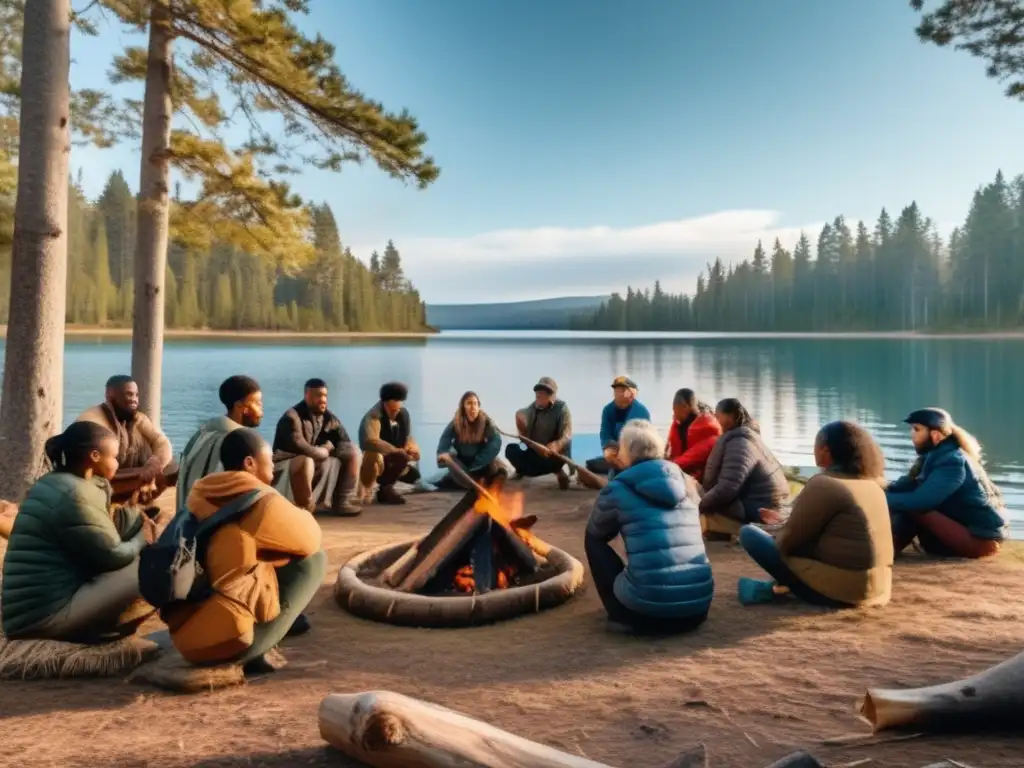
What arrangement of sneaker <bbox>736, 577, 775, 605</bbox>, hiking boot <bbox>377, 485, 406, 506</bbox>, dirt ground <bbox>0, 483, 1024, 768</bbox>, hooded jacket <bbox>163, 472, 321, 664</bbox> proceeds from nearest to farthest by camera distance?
dirt ground <bbox>0, 483, 1024, 768</bbox>
hooded jacket <bbox>163, 472, 321, 664</bbox>
sneaker <bbox>736, 577, 775, 605</bbox>
hiking boot <bbox>377, 485, 406, 506</bbox>

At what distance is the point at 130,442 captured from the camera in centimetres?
711

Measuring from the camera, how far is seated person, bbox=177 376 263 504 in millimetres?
5660

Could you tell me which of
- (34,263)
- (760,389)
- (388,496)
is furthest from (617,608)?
(760,389)

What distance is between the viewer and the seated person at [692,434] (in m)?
8.57

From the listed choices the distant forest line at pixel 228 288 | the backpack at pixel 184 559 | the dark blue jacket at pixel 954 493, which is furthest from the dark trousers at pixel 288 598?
the distant forest line at pixel 228 288

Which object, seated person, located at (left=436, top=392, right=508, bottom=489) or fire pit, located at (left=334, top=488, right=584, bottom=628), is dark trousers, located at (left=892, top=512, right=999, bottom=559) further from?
seated person, located at (left=436, top=392, right=508, bottom=489)

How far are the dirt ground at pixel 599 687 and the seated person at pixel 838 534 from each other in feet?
0.60

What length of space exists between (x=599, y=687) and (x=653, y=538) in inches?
39.6

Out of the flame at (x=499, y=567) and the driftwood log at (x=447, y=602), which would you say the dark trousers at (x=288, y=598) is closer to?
the driftwood log at (x=447, y=602)

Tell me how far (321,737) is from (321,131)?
9.43 m

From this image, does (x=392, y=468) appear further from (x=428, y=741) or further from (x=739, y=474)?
(x=428, y=741)

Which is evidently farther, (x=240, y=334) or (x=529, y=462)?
(x=240, y=334)

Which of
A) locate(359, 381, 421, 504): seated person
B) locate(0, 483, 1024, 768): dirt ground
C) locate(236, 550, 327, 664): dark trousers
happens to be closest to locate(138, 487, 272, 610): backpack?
locate(236, 550, 327, 664): dark trousers

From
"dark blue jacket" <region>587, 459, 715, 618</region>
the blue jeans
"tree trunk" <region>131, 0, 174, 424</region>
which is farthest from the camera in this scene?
"tree trunk" <region>131, 0, 174, 424</region>
